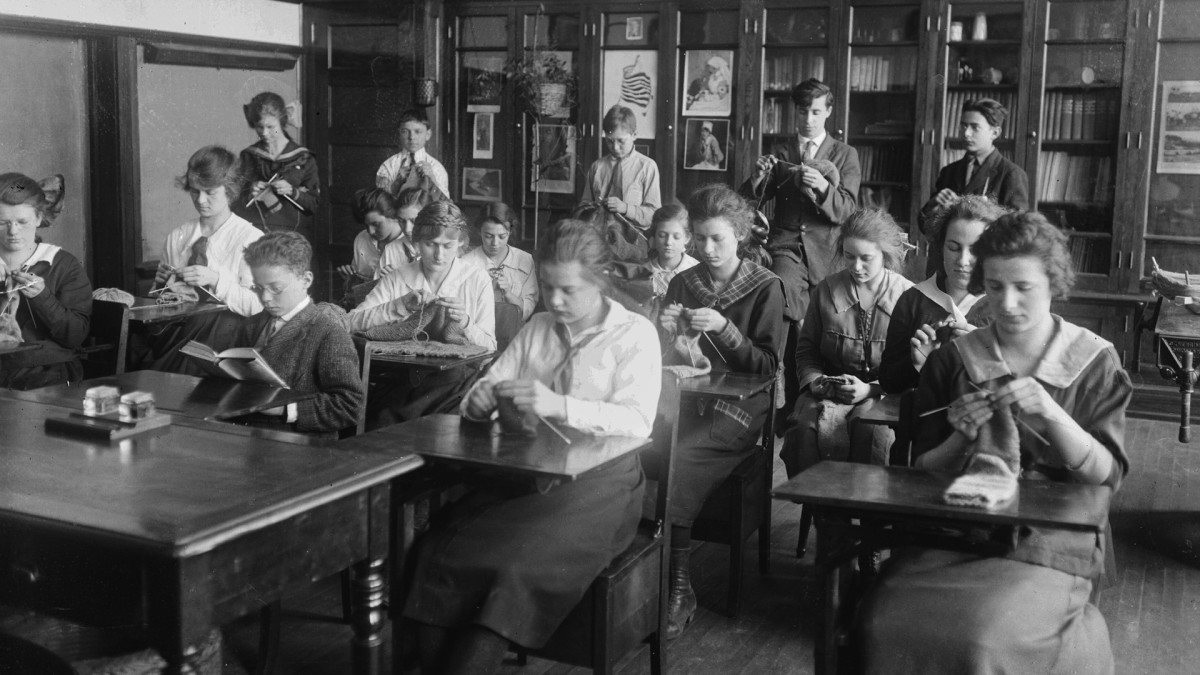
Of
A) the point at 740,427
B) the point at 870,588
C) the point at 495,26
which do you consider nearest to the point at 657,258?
the point at 740,427

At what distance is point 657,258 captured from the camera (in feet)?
16.8

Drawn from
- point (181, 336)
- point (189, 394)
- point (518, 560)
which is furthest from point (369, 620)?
point (181, 336)

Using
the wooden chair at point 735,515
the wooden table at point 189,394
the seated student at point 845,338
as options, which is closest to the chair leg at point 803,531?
the seated student at point 845,338

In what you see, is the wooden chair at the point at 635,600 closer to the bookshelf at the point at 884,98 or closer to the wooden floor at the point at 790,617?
the wooden floor at the point at 790,617

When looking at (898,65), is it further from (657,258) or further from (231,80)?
(231,80)

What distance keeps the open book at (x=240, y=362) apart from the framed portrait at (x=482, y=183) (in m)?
4.98

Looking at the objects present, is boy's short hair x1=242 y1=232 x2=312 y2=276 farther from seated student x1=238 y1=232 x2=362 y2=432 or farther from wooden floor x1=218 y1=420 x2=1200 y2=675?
wooden floor x1=218 y1=420 x2=1200 y2=675

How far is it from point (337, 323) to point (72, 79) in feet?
13.3

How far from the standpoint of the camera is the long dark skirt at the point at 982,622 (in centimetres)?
227

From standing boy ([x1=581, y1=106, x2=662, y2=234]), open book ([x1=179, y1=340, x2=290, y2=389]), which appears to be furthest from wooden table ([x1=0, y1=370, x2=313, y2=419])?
standing boy ([x1=581, y1=106, x2=662, y2=234])

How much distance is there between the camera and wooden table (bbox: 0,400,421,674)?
1.87m

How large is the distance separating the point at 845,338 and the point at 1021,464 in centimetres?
147

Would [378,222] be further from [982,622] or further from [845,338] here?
[982,622]

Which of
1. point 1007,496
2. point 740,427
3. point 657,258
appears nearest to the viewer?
point 1007,496
